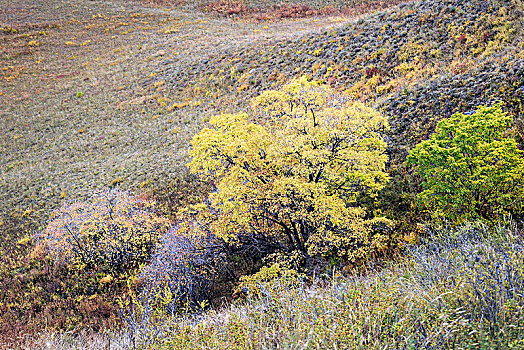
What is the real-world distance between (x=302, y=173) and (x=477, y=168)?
4854mm

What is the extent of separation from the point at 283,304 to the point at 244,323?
665mm

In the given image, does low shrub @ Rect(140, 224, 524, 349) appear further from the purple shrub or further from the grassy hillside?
the purple shrub

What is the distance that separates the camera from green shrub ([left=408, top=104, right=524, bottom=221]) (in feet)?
26.5

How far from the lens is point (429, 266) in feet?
16.6

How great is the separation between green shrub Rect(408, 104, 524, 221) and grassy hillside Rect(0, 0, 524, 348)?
3.16 m

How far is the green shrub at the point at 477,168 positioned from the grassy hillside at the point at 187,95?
316cm

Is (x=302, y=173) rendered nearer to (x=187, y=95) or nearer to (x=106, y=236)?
(x=106, y=236)

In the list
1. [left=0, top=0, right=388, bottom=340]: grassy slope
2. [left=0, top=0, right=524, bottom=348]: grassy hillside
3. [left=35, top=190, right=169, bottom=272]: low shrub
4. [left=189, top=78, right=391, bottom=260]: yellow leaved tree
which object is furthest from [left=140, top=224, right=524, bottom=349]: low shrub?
[left=35, top=190, right=169, bottom=272]: low shrub

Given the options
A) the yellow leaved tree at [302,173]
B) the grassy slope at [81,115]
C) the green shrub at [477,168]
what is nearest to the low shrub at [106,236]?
the grassy slope at [81,115]

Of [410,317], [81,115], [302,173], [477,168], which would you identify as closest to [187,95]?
[81,115]

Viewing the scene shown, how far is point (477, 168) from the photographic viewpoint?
822 centimetres

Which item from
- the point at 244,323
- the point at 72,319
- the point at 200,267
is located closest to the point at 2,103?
the point at 72,319

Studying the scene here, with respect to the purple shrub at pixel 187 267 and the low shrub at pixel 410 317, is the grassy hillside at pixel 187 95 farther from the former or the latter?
the purple shrub at pixel 187 267

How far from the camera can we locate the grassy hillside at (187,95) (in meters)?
11.3
